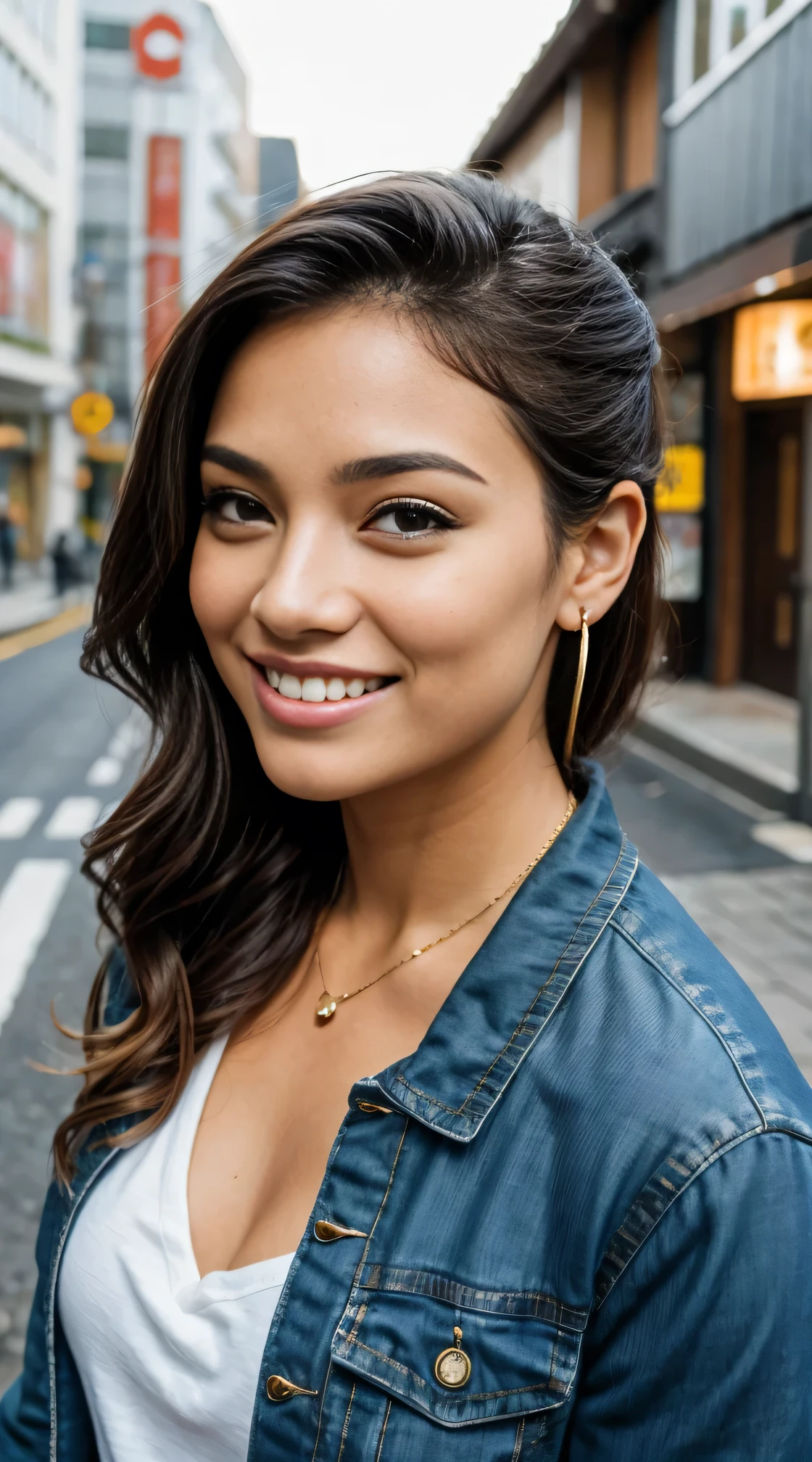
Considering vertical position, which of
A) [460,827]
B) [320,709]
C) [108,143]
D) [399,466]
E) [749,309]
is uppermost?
[108,143]

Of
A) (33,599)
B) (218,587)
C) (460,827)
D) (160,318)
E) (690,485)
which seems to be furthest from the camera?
(33,599)

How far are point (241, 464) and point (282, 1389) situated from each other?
0.82 m

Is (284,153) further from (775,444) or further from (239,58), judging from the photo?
(775,444)

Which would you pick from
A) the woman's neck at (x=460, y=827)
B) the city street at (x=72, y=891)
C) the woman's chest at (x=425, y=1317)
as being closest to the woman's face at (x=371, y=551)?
the woman's neck at (x=460, y=827)

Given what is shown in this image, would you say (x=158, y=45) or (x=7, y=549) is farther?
(x=7, y=549)

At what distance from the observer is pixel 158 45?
464 cm

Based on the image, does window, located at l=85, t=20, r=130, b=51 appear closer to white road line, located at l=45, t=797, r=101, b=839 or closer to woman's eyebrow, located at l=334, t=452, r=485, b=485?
white road line, located at l=45, t=797, r=101, b=839

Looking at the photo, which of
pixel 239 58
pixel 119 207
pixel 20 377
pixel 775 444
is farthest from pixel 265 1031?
pixel 20 377

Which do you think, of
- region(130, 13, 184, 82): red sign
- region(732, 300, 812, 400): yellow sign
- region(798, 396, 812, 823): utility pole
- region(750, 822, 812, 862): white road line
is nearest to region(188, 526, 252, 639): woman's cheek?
region(130, 13, 184, 82): red sign

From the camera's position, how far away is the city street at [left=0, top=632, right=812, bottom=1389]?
3.03 meters

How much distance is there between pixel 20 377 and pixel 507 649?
659 inches

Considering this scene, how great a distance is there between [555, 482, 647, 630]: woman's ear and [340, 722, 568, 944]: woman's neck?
0.15 meters

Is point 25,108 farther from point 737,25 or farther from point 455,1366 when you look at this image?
point 455,1366

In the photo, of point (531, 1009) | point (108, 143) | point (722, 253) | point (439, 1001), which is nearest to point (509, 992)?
point (531, 1009)
